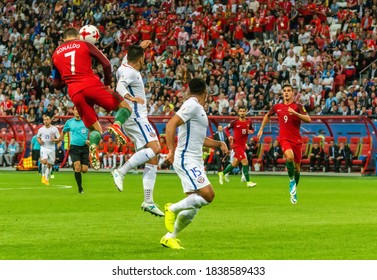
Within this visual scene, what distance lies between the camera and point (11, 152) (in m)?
48.7

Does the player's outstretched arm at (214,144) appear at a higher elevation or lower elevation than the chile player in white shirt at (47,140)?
higher

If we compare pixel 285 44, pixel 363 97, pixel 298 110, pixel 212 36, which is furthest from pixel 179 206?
pixel 212 36

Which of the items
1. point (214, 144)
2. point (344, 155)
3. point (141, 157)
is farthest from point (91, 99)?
point (344, 155)

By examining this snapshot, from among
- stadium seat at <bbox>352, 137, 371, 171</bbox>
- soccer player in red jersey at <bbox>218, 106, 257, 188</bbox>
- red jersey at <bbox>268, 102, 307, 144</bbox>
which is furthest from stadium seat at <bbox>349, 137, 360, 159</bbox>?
red jersey at <bbox>268, 102, 307, 144</bbox>

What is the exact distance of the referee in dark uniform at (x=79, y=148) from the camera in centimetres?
2719

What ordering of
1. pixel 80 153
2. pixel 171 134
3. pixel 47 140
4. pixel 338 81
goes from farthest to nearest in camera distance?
pixel 338 81 → pixel 47 140 → pixel 80 153 → pixel 171 134

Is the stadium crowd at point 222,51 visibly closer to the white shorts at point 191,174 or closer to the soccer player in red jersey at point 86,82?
the soccer player in red jersey at point 86,82

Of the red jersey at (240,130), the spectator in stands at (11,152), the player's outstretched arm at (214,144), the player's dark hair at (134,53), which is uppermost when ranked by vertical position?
the player's dark hair at (134,53)

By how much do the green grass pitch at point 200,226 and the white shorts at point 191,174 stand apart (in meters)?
0.88

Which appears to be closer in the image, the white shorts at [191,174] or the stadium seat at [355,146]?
the white shorts at [191,174]

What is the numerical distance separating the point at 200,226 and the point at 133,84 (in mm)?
3014

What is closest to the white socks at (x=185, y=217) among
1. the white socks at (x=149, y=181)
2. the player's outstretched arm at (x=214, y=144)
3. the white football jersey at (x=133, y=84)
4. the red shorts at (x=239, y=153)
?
the player's outstretched arm at (x=214, y=144)

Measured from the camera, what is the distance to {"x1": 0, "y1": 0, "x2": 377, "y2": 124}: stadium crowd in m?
43.5

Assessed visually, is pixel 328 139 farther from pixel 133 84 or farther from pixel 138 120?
pixel 133 84
